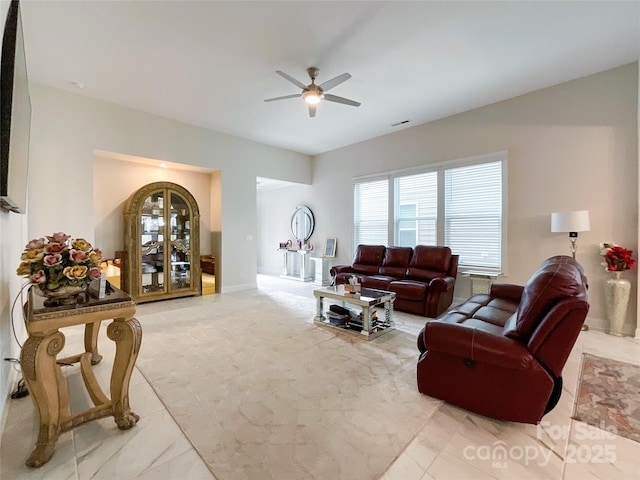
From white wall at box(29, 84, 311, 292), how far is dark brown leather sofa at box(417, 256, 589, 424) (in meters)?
4.68

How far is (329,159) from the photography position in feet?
22.4

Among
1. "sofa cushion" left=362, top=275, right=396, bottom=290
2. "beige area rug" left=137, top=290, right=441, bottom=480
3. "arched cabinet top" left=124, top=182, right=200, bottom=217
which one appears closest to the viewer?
"beige area rug" left=137, top=290, right=441, bottom=480

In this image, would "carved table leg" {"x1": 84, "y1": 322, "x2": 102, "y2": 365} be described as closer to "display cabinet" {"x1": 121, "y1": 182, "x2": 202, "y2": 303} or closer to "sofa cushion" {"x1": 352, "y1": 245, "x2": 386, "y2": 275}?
"display cabinet" {"x1": 121, "y1": 182, "x2": 202, "y2": 303}

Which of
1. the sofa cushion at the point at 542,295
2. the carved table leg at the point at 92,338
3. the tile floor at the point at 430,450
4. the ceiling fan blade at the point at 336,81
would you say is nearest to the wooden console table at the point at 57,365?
the tile floor at the point at 430,450

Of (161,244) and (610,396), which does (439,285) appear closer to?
(610,396)

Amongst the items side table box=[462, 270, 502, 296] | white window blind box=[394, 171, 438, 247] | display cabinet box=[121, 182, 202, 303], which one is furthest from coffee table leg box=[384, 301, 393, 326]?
display cabinet box=[121, 182, 202, 303]

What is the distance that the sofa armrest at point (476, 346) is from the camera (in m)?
1.66

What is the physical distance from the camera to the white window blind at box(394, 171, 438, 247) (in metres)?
5.10

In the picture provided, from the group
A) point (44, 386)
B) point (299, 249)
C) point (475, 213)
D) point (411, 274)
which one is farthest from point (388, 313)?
point (299, 249)

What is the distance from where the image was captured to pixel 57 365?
1597 millimetres

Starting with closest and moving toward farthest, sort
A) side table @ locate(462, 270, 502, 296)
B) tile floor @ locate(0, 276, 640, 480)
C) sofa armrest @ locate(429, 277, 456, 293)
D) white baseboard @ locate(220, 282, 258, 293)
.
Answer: tile floor @ locate(0, 276, 640, 480), sofa armrest @ locate(429, 277, 456, 293), side table @ locate(462, 270, 502, 296), white baseboard @ locate(220, 282, 258, 293)

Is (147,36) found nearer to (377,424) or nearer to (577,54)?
(377,424)

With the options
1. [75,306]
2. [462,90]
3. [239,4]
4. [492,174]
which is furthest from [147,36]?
[492,174]

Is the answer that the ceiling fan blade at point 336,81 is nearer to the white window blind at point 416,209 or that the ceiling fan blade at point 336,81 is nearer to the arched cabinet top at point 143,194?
the white window blind at point 416,209
